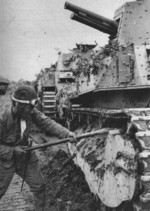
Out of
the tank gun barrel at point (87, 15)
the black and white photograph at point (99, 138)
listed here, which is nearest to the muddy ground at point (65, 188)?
the black and white photograph at point (99, 138)

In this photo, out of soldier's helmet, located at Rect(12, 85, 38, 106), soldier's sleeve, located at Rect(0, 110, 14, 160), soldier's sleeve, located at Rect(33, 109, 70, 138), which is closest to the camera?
soldier's helmet, located at Rect(12, 85, 38, 106)

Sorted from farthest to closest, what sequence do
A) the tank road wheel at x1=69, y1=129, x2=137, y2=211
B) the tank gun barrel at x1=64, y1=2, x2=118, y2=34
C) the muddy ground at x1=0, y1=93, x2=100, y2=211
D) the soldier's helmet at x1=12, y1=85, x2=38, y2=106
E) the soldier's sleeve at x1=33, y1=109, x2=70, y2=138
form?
the tank gun barrel at x1=64, y1=2, x2=118, y2=34, the muddy ground at x1=0, y1=93, x2=100, y2=211, the soldier's sleeve at x1=33, y1=109, x2=70, y2=138, the soldier's helmet at x1=12, y1=85, x2=38, y2=106, the tank road wheel at x1=69, y1=129, x2=137, y2=211

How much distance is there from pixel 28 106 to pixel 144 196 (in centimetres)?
183

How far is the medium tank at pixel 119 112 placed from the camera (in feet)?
11.5

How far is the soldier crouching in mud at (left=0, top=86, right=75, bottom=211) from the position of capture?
4.20 meters

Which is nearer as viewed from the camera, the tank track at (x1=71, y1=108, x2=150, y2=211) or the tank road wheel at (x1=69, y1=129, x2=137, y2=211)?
the tank track at (x1=71, y1=108, x2=150, y2=211)

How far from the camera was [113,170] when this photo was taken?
406cm

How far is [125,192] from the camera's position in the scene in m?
3.71

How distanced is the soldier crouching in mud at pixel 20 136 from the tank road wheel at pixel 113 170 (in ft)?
2.06

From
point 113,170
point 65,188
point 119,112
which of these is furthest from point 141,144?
point 65,188

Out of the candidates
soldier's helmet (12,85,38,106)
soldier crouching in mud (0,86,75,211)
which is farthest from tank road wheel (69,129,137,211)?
soldier's helmet (12,85,38,106)

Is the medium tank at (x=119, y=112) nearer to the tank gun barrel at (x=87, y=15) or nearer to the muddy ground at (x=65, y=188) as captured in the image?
the tank gun barrel at (x=87, y=15)

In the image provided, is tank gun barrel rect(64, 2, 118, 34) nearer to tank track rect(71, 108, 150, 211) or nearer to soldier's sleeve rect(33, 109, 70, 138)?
soldier's sleeve rect(33, 109, 70, 138)

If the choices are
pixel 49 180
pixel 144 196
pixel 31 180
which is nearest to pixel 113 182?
pixel 144 196
